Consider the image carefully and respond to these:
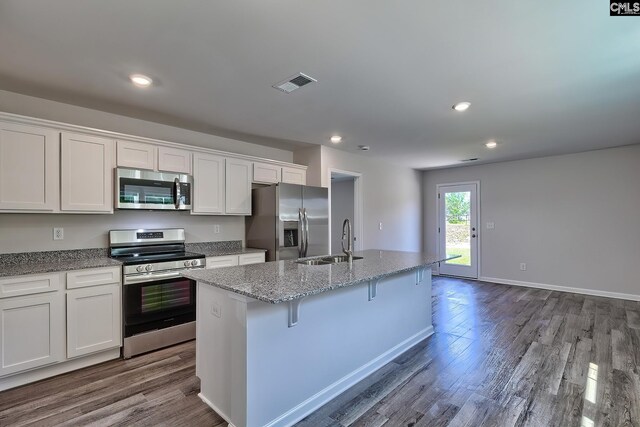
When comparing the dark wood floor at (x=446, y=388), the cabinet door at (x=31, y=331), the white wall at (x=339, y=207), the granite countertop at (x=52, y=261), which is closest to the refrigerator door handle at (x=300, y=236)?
the dark wood floor at (x=446, y=388)

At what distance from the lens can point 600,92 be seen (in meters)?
2.76

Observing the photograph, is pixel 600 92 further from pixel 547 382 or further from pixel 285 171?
pixel 285 171

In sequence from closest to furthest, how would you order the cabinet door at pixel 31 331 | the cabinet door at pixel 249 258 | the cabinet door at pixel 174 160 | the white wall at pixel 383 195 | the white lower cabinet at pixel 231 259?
the cabinet door at pixel 31 331, the cabinet door at pixel 174 160, the white lower cabinet at pixel 231 259, the cabinet door at pixel 249 258, the white wall at pixel 383 195

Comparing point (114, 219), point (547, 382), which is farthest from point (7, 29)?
point (547, 382)

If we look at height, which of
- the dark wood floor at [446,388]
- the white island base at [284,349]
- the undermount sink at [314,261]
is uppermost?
the undermount sink at [314,261]

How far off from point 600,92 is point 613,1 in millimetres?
1472

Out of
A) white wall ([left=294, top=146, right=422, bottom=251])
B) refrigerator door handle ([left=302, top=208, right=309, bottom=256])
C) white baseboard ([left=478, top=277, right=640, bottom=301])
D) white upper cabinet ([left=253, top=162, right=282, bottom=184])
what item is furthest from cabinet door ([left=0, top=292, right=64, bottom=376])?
white baseboard ([left=478, top=277, right=640, bottom=301])

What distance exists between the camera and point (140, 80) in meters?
2.49

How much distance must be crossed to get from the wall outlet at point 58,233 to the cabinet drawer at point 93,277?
2.06 feet

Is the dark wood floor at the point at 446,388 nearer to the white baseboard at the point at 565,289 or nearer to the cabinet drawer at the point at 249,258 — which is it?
the cabinet drawer at the point at 249,258

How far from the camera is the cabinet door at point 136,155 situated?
3092mm

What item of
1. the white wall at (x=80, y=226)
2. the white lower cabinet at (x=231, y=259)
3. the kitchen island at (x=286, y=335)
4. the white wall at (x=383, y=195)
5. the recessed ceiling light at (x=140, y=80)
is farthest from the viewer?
the white wall at (x=383, y=195)

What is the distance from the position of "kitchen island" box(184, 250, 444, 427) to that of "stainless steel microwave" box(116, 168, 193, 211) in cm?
142

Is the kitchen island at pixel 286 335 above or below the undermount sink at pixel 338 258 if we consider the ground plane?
below
